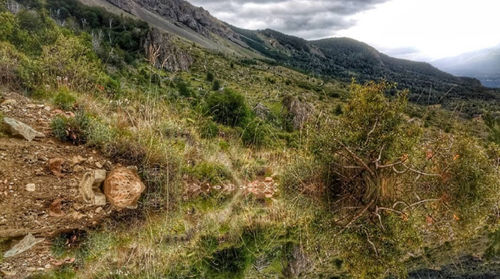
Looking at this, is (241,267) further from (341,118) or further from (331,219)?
(341,118)

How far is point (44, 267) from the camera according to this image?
351 centimetres

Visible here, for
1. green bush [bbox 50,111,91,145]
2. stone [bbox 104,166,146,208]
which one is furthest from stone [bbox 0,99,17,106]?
stone [bbox 104,166,146,208]

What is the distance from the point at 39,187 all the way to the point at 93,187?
1088 mm

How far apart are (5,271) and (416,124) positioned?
12.2 meters

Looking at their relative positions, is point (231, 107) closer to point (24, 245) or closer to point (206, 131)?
point (206, 131)

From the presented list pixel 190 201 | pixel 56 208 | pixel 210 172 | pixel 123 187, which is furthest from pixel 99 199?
pixel 210 172

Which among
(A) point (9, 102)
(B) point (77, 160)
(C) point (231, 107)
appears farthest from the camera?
(C) point (231, 107)

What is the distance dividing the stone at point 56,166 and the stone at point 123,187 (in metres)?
0.95

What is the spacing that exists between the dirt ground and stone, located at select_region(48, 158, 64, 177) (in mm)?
39

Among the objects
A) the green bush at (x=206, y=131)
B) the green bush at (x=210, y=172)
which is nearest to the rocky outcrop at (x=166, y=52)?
the green bush at (x=206, y=131)

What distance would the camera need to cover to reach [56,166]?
7.16m

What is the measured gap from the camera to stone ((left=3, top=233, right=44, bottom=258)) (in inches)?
150

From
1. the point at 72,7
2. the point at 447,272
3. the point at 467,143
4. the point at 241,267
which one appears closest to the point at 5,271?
the point at 241,267

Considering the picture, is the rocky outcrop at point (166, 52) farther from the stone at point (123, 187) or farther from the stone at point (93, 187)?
the stone at point (93, 187)
